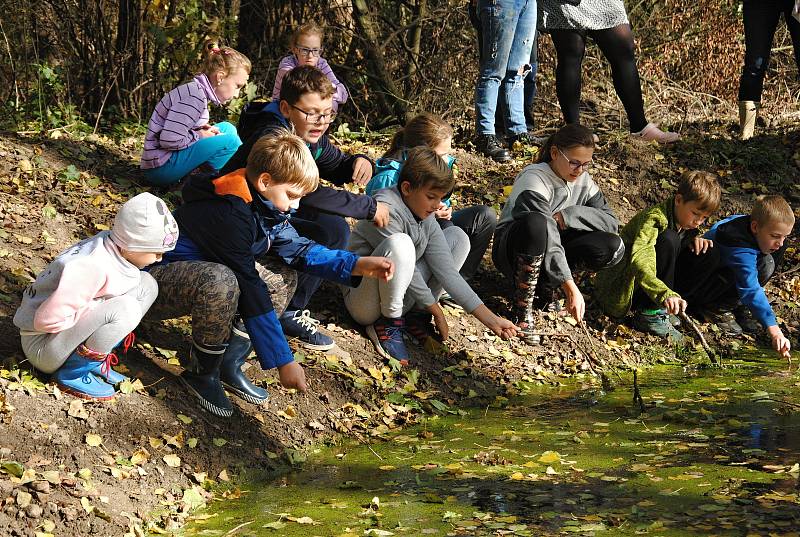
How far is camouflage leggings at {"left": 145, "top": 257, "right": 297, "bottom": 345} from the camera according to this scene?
413cm

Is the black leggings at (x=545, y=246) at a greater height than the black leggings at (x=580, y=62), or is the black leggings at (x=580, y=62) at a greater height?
the black leggings at (x=580, y=62)

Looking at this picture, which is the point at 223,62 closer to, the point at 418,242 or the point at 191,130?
the point at 191,130

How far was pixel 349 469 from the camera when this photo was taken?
4.16 m

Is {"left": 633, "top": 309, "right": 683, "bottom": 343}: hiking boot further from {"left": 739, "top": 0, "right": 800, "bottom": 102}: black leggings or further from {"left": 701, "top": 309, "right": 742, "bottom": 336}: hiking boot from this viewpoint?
{"left": 739, "top": 0, "right": 800, "bottom": 102}: black leggings

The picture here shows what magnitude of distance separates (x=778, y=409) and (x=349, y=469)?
227 centimetres

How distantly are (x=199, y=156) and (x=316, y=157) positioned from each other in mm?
1091

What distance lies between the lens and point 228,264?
4250 mm

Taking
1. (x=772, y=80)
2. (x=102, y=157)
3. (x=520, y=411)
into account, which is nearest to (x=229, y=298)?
(x=520, y=411)

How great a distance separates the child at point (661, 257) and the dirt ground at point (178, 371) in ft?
0.57

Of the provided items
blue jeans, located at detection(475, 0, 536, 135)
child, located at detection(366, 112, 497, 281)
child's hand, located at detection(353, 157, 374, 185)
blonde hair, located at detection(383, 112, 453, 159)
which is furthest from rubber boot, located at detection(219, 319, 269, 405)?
blue jeans, located at detection(475, 0, 536, 135)

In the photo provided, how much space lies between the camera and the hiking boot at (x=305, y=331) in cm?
515

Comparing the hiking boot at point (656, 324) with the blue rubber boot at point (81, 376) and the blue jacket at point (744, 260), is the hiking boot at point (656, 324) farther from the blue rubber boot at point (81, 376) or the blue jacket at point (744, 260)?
the blue rubber boot at point (81, 376)

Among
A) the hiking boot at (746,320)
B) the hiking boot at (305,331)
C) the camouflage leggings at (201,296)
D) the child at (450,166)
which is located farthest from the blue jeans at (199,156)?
the hiking boot at (746,320)

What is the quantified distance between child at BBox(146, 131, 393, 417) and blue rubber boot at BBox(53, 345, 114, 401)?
0.43 meters
